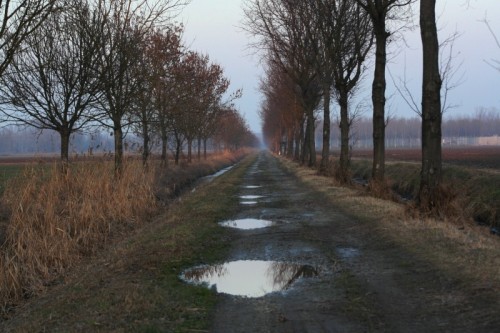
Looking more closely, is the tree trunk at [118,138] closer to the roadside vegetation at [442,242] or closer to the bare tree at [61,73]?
the bare tree at [61,73]

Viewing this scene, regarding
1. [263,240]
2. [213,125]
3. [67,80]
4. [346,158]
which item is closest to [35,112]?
[67,80]

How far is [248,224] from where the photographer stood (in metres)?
12.2

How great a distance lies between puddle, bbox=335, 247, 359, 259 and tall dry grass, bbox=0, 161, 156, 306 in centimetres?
502

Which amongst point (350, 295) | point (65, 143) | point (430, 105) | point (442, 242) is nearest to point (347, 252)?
point (442, 242)

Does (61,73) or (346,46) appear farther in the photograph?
(346,46)

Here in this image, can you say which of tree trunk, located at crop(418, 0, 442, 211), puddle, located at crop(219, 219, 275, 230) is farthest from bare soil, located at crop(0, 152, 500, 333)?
tree trunk, located at crop(418, 0, 442, 211)

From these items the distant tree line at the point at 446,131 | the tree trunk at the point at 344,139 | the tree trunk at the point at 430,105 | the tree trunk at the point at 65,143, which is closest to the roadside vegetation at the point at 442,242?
the tree trunk at the point at 430,105

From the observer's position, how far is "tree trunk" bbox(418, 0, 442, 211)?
438 inches

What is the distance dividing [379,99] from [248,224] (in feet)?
23.1

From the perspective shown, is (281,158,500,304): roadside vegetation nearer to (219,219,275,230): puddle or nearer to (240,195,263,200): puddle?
(219,219,275,230): puddle

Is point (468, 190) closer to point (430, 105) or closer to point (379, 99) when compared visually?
point (379, 99)

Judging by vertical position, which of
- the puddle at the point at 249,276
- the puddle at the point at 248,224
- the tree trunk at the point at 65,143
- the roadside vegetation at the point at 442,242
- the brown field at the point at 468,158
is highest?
the tree trunk at the point at 65,143

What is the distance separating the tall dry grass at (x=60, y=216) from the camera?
8.39 meters

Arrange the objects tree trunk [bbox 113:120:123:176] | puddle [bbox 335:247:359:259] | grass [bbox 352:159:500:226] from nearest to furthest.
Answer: puddle [bbox 335:247:359:259], grass [bbox 352:159:500:226], tree trunk [bbox 113:120:123:176]
